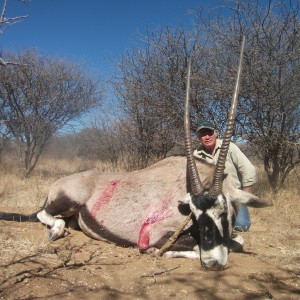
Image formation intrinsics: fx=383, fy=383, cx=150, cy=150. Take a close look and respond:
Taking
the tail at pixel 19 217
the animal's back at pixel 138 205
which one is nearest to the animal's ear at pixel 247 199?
the animal's back at pixel 138 205

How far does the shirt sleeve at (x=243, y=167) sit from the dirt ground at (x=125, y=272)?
0.70 metres

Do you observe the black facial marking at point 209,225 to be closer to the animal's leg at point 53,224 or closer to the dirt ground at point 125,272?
the dirt ground at point 125,272

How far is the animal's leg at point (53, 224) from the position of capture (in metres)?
4.11

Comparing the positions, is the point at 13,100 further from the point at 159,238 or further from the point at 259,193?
the point at 159,238

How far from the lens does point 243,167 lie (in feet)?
14.8

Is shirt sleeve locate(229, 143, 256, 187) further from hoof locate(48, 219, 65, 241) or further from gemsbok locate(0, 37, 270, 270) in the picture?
hoof locate(48, 219, 65, 241)

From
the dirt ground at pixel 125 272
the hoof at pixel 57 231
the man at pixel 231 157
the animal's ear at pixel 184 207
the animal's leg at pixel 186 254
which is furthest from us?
the man at pixel 231 157

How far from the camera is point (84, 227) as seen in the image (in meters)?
4.30

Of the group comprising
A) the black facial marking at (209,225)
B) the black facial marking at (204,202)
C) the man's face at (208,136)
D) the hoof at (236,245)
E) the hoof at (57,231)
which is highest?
A: the man's face at (208,136)

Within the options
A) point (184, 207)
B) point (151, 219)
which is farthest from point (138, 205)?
point (184, 207)

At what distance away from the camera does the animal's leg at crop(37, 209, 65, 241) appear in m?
4.11

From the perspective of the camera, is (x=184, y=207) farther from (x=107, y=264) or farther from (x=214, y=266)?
(x=107, y=264)

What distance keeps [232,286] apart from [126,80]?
6.28 m

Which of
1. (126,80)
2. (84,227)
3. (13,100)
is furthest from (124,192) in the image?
(13,100)
